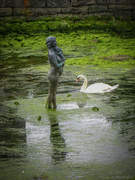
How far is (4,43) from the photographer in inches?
602

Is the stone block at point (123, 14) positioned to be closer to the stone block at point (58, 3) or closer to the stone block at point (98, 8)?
the stone block at point (98, 8)

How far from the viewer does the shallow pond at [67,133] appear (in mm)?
3831

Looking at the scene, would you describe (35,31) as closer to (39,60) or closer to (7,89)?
(39,60)

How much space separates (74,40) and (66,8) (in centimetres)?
332

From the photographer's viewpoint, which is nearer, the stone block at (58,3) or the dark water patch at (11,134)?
the dark water patch at (11,134)

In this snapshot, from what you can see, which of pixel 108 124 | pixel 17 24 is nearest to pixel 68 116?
pixel 108 124

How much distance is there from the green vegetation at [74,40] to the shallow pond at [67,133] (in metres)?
3.46

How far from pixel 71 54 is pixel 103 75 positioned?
3.75 meters

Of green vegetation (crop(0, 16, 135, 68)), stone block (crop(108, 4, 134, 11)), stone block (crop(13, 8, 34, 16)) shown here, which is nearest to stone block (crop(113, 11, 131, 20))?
stone block (crop(108, 4, 134, 11))

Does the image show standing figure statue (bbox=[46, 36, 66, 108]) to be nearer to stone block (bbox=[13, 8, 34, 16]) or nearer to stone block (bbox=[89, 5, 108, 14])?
stone block (bbox=[13, 8, 34, 16])

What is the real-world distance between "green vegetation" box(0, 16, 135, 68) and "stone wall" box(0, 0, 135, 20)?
40 cm

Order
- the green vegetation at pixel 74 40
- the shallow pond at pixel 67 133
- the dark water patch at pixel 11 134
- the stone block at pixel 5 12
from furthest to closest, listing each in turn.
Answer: the stone block at pixel 5 12, the green vegetation at pixel 74 40, the dark water patch at pixel 11 134, the shallow pond at pixel 67 133

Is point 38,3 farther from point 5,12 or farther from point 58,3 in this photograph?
point 5,12

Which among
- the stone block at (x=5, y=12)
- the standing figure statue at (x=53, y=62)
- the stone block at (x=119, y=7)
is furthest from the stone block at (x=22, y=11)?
the standing figure statue at (x=53, y=62)
